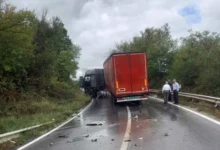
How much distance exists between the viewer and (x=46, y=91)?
26109mm

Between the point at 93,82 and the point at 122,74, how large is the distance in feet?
51.0

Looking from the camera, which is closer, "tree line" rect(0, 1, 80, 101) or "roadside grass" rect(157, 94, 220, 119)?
"roadside grass" rect(157, 94, 220, 119)

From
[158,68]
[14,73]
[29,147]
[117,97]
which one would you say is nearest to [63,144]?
[29,147]

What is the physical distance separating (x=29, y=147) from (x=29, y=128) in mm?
3214

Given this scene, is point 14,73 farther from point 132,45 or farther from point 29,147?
point 132,45

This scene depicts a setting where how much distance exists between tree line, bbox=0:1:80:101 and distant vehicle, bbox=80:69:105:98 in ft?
11.9

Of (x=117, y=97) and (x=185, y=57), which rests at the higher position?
(x=185, y=57)

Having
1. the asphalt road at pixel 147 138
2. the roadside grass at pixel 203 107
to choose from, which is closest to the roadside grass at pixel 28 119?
the asphalt road at pixel 147 138

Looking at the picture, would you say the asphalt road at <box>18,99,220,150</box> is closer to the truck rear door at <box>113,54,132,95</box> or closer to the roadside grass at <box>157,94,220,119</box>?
the roadside grass at <box>157,94,220,119</box>

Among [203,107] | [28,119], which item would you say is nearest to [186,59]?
[203,107]

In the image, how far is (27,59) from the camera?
24.0 metres

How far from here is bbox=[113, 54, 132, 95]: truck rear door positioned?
22219mm

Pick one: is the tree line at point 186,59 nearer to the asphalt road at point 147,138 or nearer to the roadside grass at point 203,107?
the roadside grass at point 203,107

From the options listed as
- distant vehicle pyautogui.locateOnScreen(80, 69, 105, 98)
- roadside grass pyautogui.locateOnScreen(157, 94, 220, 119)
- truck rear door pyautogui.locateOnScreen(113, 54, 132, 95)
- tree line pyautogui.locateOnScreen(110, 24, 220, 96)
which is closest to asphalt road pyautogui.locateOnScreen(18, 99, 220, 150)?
roadside grass pyautogui.locateOnScreen(157, 94, 220, 119)
